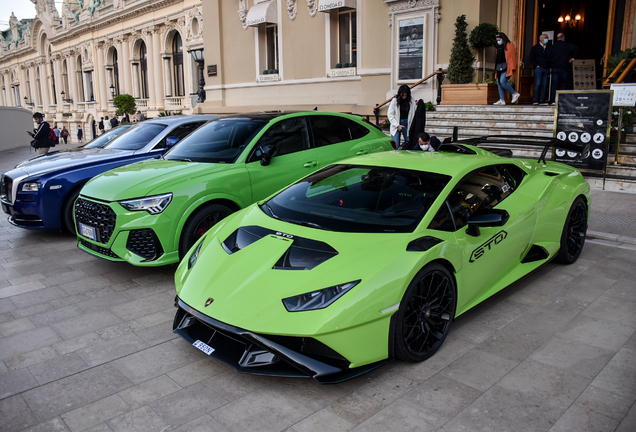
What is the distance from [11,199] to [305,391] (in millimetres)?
5864

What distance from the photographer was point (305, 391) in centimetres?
328

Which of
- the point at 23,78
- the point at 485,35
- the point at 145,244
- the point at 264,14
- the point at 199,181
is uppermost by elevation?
the point at 23,78

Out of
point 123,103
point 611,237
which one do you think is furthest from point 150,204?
point 123,103

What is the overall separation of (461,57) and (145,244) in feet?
39.2

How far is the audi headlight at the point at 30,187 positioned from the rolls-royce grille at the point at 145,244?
8.73 feet

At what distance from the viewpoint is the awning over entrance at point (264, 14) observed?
20906 millimetres

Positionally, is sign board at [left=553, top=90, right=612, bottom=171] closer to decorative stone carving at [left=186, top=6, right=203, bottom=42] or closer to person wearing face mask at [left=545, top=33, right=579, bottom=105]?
person wearing face mask at [left=545, top=33, right=579, bottom=105]

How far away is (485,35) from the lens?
14.0 meters

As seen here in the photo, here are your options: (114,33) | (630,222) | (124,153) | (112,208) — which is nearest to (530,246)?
(630,222)

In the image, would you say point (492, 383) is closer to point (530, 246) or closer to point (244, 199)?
point (530, 246)

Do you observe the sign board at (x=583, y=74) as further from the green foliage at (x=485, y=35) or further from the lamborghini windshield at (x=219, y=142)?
the lamborghini windshield at (x=219, y=142)

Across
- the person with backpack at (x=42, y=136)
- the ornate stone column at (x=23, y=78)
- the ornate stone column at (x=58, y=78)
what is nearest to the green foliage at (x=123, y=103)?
the person with backpack at (x=42, y=136)

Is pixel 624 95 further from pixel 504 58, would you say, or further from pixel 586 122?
pixel 504 58

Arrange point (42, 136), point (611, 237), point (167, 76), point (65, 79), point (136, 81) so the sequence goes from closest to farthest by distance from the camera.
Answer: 1. point (611, 237)
2. point (42, 136)
3. point (167, 76)
4. point (136, 81)
5. point (65, 79)
